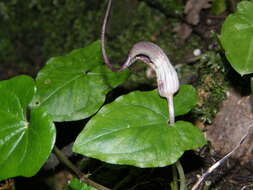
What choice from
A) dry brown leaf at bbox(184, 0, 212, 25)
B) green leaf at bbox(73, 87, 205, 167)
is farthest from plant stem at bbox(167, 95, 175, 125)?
dry brown leaf at bbox(184, 0, 212, 25)

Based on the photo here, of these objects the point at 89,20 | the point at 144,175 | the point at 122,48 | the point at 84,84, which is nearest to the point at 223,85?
the point at 144,175

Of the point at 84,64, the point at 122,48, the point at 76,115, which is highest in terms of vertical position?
the point at 84,64

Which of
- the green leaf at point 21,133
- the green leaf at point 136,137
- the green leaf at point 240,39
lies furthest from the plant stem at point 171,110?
the green leaf at point 21,133

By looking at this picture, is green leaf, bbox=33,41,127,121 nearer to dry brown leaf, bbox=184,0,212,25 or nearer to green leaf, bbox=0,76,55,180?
green leaf, bbox=0,76,55,180

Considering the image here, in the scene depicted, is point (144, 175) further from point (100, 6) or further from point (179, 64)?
point (100, 6)

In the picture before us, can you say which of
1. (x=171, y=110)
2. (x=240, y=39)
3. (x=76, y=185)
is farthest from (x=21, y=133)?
(x=240, y=39)

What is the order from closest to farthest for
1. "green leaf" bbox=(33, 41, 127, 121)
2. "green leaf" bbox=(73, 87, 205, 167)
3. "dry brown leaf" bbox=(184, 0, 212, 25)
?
"green leaf" bbox=(73, 87, 205, 167)
"green leaf" bbox=(33, 41, 127, 121)
"dry brown leaf" bbox=(184, 0, 212, 25)

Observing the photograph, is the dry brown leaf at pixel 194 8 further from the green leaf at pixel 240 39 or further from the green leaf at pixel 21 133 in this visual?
the green leaf at pixel 21 133
